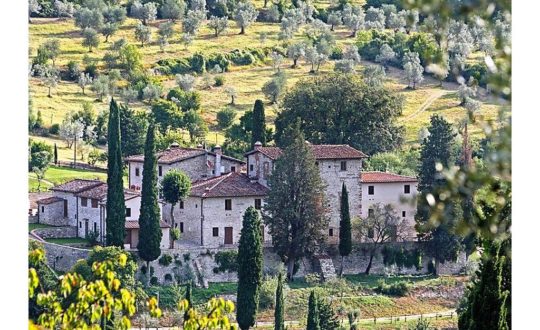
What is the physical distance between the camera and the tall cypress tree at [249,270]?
31938 mm

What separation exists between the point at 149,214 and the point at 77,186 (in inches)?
166

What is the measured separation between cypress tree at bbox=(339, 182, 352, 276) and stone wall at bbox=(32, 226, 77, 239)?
21.6 feet

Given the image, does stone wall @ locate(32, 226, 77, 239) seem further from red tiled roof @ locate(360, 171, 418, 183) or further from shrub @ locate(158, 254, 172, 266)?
red tiled roof @ locate(360, 171, 418, 183)

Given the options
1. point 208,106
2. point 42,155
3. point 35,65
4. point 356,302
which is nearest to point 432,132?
point 356,302

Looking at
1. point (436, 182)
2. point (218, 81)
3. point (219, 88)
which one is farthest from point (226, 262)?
point (218, 81)

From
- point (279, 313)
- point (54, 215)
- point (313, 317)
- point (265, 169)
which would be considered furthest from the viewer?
point (265, 169)

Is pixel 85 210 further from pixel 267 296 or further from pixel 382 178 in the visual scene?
pixel 382 178

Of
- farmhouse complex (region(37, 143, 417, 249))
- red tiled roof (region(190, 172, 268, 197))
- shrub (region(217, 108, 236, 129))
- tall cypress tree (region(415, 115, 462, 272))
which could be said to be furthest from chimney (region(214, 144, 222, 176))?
shrub (region(217, 108, 236, 129))

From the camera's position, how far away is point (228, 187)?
37719mm

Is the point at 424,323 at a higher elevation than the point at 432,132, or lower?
lower

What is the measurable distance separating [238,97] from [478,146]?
15.5 metres

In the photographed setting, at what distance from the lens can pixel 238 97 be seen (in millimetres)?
58875

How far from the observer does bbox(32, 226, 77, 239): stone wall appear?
3672cm
